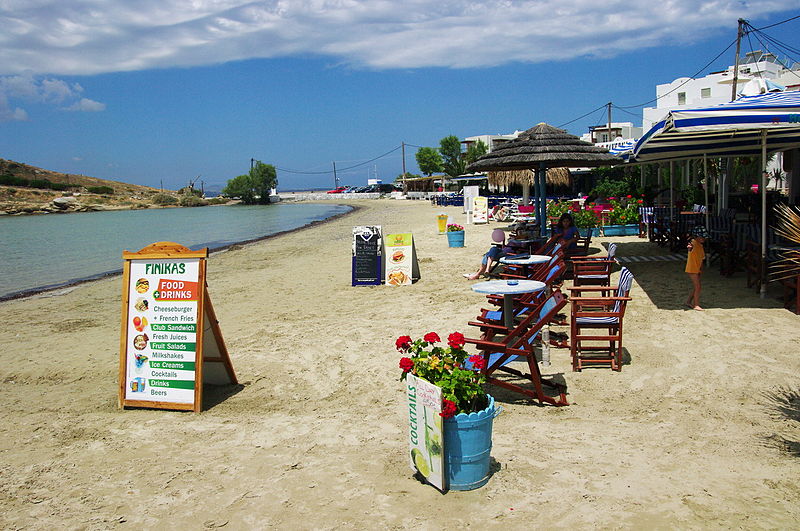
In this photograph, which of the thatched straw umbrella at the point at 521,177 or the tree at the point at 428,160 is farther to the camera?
the tree at the point at 428,160

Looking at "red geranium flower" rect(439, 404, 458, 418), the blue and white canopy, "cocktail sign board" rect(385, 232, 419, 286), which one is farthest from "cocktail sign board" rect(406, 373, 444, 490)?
"cocktail sign board" rect(385, 232, 419, 286)

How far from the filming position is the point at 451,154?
76.3m

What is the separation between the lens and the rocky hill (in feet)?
267

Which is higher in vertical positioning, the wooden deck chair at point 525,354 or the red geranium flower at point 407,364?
the red geranium flower at point 407,364

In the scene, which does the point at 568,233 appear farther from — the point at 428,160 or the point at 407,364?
the point at 428,160

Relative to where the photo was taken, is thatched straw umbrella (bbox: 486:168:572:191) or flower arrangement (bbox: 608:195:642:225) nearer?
flower arrangement (bbox: 608:195:642:225)

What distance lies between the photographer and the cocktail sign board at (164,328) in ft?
16.6

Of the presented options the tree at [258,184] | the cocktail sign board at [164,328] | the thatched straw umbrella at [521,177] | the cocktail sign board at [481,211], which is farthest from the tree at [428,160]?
the cocktail sign board at [164,328]

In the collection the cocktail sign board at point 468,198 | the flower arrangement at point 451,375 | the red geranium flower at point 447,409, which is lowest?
the red geranium flower at point 447,409

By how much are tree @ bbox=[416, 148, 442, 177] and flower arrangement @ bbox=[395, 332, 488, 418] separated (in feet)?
258

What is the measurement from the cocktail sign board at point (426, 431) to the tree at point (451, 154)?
234 ft

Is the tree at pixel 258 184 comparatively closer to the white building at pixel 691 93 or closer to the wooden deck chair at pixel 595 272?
the white building at pixel 691 93

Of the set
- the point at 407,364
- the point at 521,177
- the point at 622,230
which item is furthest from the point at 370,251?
the point at 521,177

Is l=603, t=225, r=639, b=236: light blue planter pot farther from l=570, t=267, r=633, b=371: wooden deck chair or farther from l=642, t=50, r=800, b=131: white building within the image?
l=642, t=50, r=800, b=131: white building
